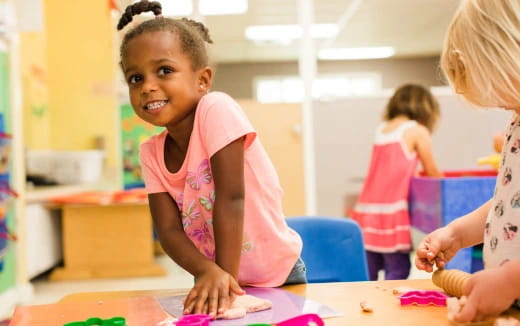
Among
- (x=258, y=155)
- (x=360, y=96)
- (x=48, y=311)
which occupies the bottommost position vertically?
(x=48, y=311)

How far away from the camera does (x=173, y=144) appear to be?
94 cm

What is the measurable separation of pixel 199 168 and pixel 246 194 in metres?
0.08

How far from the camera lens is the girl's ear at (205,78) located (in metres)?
0.90

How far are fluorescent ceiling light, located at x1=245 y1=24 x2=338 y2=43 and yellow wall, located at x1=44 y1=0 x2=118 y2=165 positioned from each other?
3.26 meters

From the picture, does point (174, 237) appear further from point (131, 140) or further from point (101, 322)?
point (131, 140)

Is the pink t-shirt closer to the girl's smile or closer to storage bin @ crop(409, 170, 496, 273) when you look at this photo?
the girl's smile

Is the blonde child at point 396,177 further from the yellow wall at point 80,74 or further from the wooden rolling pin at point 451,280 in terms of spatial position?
the yellow wall at point 80,74

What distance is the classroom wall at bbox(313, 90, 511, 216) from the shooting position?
293cm

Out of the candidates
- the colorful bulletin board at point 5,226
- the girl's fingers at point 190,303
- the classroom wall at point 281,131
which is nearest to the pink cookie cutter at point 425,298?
the girl's fingers at point 190,303

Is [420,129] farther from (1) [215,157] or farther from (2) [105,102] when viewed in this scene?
(2) [105,102]

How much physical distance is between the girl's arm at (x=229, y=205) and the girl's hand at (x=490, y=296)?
0.31 meters

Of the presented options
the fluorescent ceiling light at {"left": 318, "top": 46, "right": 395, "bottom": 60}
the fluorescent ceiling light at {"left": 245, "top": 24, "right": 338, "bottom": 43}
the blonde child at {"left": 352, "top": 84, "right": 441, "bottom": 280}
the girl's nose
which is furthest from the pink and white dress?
the fluorescent ceiling light at {"left": 318, "top": 46, "right": 395, "bottom": 60}

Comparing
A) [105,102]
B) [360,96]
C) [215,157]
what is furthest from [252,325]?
[105,102]

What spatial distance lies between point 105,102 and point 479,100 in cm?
402
